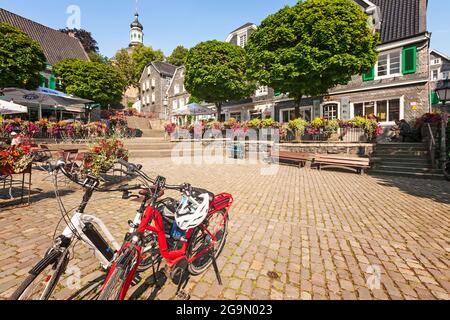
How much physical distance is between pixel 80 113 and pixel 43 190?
30.4 m

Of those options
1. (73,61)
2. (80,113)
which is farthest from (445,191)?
(80,113)

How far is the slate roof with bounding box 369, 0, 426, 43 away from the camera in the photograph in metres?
16.6

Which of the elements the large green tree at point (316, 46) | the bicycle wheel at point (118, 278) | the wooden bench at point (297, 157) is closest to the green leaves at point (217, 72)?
the large green tree at point (316, 46)

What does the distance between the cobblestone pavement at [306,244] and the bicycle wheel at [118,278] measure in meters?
0.83

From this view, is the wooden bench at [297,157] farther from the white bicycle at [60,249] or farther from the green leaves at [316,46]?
the white bicycle at [60,249]

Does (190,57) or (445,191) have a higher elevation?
(190,57)

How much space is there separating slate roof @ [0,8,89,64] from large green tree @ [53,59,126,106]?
9.54 m

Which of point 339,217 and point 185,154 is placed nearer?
point 339,217

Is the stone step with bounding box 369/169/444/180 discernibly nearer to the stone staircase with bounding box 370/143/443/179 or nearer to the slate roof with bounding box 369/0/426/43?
the stone staircase with bounding box 370/143/443/179

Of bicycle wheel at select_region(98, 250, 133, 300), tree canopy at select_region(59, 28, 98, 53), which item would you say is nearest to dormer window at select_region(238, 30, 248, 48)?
bicycle wheel at select_region(98, 250, 133, 300)

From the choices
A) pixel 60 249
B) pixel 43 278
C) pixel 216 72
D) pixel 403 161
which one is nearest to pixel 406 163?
pixel 403 161

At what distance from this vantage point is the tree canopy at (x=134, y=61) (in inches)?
2123
